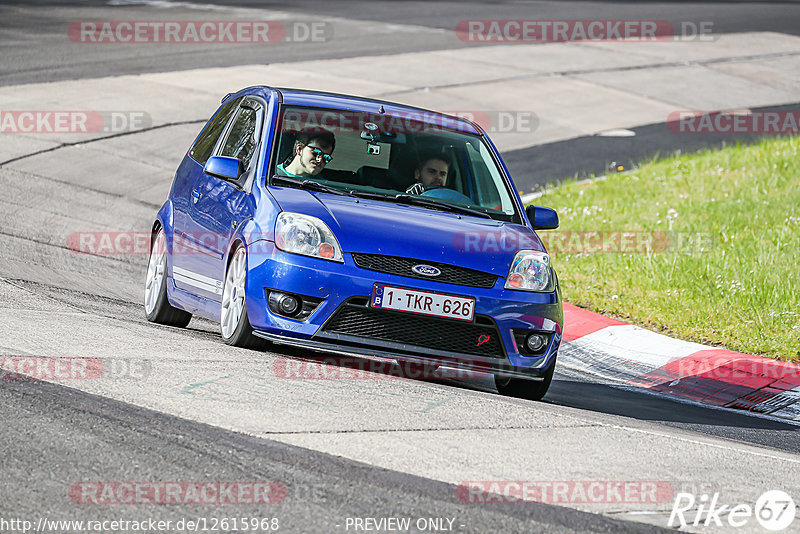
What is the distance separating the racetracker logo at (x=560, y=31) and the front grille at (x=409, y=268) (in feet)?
68.3

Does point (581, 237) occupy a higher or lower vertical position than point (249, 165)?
lower

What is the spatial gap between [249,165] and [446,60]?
17072 millimetres

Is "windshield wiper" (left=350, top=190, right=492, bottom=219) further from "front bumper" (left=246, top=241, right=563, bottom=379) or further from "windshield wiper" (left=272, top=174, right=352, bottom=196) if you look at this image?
"front bumper" (left=246, top=241, right=563, bottom=379)

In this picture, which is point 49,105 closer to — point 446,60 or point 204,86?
point 204,86

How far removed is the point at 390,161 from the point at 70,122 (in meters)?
10.0

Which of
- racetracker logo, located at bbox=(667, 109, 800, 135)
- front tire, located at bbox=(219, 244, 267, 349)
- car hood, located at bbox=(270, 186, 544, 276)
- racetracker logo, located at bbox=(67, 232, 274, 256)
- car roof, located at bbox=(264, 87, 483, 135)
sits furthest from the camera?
racetracker logo, located at bbox=(667, 109, 800, 135)

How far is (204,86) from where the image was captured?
66.1ft

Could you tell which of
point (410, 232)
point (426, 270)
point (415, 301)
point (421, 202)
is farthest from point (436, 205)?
point (415, 301)

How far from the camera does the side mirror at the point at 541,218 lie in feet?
26.6

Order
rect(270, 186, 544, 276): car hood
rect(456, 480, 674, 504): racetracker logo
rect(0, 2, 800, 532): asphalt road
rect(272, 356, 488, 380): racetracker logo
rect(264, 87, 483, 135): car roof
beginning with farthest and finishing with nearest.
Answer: rect(264, 87, 483, 135): car roof < rect(270, 186, 544, 276): car hood < rect(272, 356, 488, 380): racetracker logo < rect(456, 480, 674, 504): racetracker logo < rect(0, 2, 800, 532): asphalt road

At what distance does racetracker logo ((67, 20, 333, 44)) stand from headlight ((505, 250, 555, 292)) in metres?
17.9

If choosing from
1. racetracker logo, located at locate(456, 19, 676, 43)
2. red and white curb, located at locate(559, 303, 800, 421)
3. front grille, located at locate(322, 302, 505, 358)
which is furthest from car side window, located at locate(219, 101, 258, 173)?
racetracker logo, located at locate(456, 19, 676, 43)

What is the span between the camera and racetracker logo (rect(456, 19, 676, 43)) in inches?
1109

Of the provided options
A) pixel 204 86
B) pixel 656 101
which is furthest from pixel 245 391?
pixel 656 101
